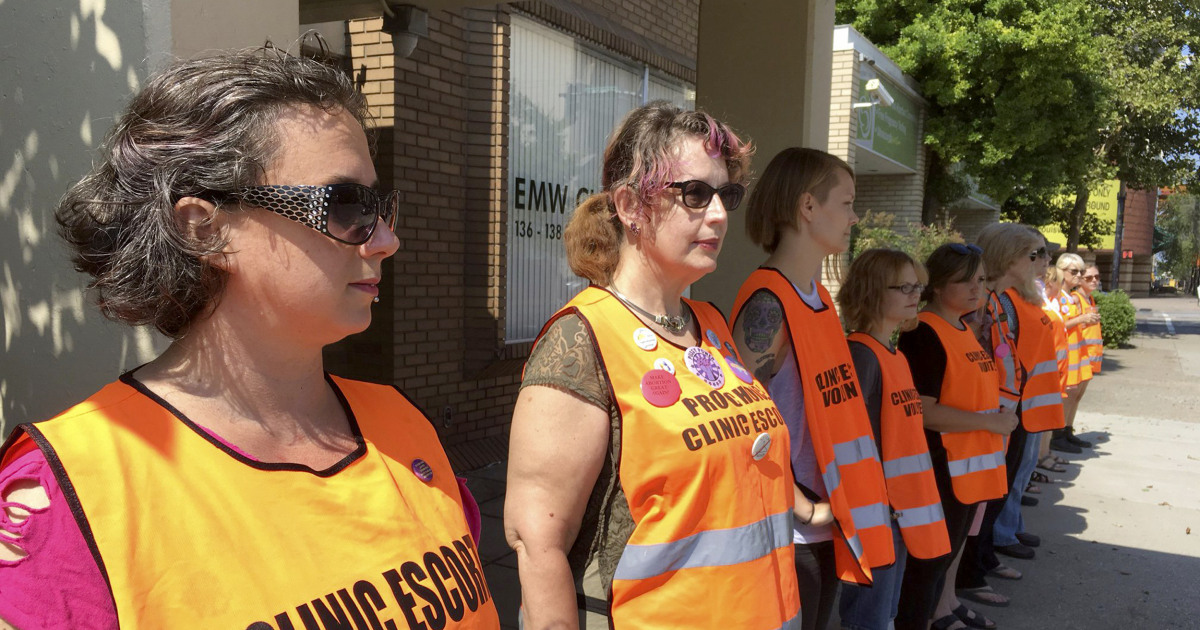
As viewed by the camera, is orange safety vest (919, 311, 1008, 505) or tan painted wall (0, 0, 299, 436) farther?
orange safety vest (919, 311, 1008, 505)

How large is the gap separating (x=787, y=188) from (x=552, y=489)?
5.16 ft

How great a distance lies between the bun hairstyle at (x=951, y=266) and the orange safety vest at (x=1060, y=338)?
94.7 inches

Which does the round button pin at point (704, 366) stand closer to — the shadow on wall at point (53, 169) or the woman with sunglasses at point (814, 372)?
the woman with sunglasses at point (814, 372)

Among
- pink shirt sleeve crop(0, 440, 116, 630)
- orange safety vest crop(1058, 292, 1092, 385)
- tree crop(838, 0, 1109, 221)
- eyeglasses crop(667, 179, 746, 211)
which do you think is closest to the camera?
pink shirt sleeve crop(0, 440, 116, 630)

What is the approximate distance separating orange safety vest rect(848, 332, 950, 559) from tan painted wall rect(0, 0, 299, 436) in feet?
8.04

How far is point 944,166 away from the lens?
1816 centimetres

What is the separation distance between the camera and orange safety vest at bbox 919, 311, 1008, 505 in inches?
153

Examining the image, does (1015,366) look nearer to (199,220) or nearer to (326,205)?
(326,205)

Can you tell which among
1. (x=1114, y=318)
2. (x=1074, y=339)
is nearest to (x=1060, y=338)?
(x=1074, y=339)

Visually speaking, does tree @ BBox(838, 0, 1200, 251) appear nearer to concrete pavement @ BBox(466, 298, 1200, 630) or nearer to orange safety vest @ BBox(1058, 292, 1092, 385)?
concrete pavement @ BBox(466, 298, 1200, 630)

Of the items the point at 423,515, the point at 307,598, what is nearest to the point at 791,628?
the point at 423,515

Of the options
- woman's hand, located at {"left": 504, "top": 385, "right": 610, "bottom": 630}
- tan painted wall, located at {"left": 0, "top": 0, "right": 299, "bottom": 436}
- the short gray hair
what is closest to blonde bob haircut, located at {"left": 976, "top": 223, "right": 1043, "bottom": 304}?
woman's hand, located at {"left": 504, "top": 385, "right": 610, "bottom": 630}

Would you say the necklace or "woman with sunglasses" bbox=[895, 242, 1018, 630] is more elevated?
the necklace

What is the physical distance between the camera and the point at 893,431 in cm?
339
